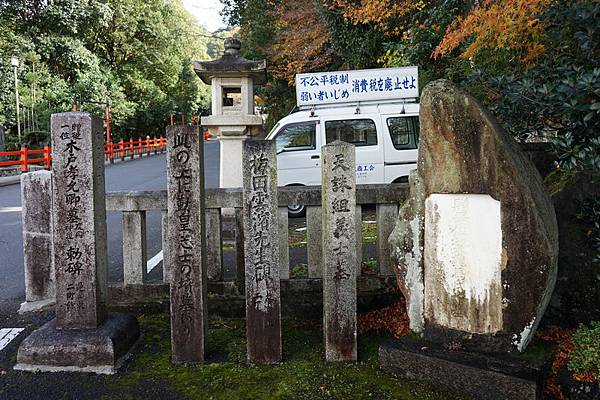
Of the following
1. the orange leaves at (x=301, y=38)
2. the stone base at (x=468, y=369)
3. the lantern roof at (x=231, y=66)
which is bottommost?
the stone base at (x=468, y=369)

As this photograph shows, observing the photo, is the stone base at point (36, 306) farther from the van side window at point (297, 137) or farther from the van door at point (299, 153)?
the van side window at point (297, 137)

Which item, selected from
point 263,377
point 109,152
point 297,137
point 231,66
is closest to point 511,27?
point 263,377

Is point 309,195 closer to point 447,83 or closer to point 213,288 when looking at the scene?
point 213,288

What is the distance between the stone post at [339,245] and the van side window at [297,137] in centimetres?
588

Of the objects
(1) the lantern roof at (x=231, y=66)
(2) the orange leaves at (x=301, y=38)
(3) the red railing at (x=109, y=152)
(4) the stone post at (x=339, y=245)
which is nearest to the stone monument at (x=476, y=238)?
(4) the stone post at (x=339, y=245)

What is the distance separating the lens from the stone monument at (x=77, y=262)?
3.69 meters

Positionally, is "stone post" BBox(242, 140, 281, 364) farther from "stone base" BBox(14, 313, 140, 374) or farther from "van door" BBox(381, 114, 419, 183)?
"van door" BBox(381, 114, 419, 183)

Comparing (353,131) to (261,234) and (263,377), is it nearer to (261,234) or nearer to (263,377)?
(261,234)

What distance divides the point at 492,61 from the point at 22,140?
2092 cm

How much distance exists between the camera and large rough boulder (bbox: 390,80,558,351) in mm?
3207

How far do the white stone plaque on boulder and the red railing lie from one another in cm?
1407

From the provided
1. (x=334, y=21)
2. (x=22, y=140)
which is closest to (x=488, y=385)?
(x=334, y=21)

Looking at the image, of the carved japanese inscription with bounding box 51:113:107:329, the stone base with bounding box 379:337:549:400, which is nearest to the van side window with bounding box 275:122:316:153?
the carved japanese inscription with bounding box 51:113:107:329

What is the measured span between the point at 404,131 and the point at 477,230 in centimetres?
636
